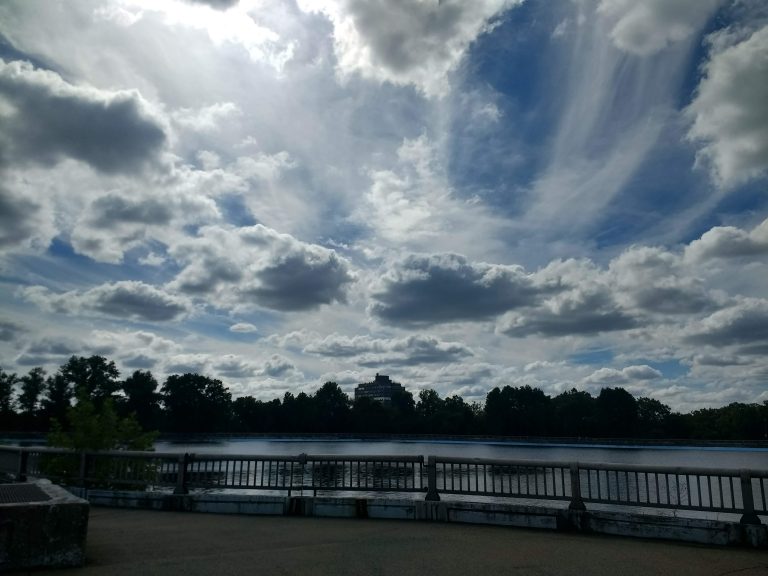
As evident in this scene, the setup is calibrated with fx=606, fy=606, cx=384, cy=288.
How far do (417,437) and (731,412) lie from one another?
64.0 metres

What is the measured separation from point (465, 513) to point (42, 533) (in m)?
6.84

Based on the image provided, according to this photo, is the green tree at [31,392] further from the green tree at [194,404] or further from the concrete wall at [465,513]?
the concrete wall at [465,513]

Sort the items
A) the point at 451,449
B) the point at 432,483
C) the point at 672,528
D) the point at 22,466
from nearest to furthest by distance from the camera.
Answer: the point at 672,528, the point at 432,483, the point at 22,466, the point at 451,449

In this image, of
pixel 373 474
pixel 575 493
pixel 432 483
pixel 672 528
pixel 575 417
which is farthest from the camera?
pixel 575 417

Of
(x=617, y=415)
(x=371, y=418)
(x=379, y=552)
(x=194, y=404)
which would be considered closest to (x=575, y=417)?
(x=617, y=415)

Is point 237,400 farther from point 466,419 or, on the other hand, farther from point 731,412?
point 731,412

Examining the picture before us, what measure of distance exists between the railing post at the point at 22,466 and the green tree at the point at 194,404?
136 metres

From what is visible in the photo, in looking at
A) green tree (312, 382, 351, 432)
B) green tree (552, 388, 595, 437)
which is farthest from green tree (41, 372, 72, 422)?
green tree (552, 388, 595, 437)

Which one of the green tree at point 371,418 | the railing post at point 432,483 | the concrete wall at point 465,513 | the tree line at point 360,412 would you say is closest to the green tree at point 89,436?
the concrete wall at point 465,513

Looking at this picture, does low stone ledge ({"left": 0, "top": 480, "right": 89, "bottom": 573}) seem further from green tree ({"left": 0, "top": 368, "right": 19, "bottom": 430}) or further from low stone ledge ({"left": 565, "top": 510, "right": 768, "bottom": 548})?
green tree ({"left": 0, "top": 368, "right": 19, "bottom": 430})

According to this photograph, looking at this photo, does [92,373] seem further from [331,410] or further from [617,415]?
[617,415]

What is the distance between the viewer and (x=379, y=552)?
8.14 metres

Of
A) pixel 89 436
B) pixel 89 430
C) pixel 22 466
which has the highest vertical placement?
pixel 89 430

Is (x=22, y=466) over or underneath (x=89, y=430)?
underneath
